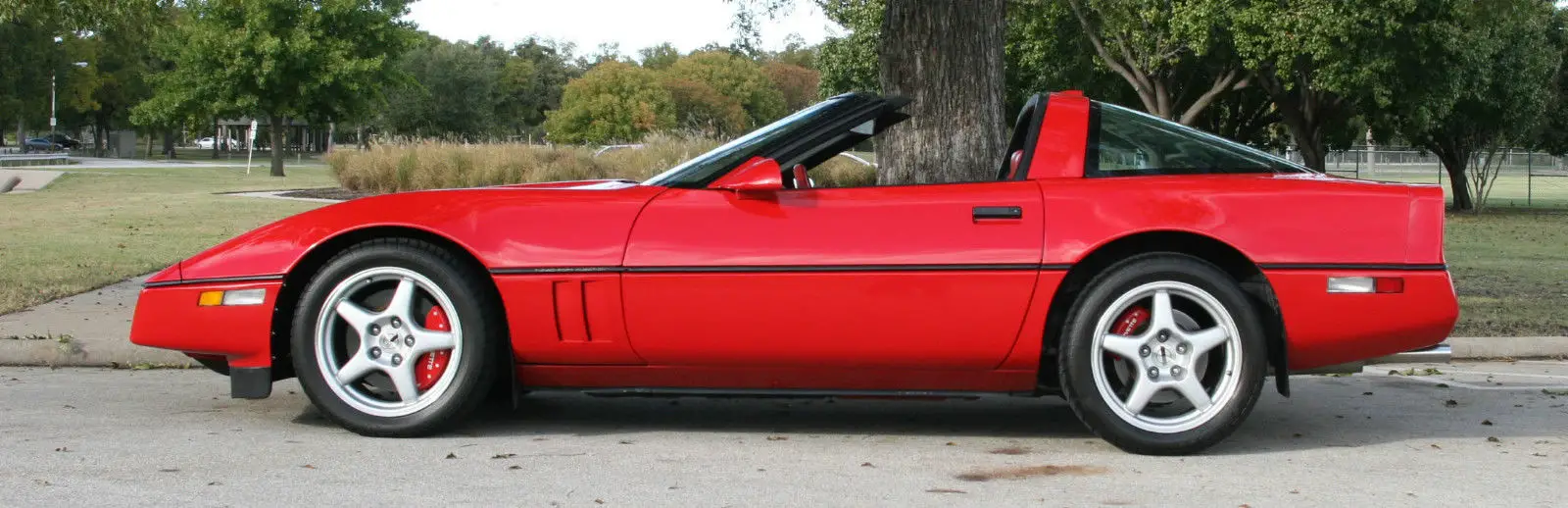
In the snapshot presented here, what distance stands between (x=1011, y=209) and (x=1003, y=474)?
0.82m

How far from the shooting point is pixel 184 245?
49.7ft

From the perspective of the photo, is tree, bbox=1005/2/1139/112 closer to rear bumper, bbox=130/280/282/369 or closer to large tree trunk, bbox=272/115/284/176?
large tree trunk, bbox=272/115/284/176

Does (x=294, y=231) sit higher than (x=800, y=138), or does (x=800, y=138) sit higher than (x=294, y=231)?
(x=800, y=138)

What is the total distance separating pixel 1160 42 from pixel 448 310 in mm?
27360

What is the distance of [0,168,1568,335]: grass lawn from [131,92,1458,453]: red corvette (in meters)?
4.20

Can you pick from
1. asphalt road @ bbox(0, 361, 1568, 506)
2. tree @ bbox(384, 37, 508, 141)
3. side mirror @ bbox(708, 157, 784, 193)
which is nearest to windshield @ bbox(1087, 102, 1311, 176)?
asphalt road @ bbox(0, 361, 1568, 506)

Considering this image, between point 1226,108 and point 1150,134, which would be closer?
point 1150,134

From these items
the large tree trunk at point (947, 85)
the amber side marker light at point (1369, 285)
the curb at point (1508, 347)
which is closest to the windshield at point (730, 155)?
the amber side marker light at point (1369, 285)

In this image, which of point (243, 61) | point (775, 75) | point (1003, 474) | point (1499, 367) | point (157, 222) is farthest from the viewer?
point (775, 75)

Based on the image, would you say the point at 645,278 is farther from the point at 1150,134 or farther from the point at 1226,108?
the point at 1226,108

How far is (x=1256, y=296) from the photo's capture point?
16.0 ft

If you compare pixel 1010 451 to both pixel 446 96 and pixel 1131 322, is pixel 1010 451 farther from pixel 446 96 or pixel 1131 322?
pixel 446 96

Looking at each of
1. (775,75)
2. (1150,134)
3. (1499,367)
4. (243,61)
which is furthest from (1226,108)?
(775,75)

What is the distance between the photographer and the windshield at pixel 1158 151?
5070 millimetres
